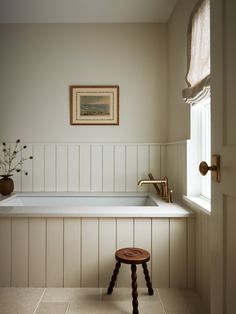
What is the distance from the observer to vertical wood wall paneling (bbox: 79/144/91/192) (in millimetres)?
2820

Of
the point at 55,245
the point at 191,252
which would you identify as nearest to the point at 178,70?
the point at 191,252

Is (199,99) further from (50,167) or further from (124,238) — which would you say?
(50,167)

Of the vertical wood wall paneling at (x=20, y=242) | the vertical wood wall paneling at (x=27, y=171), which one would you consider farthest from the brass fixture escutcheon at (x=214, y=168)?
the vertical wood wall paneling at (x=27, y=171)

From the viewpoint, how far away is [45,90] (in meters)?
2.83

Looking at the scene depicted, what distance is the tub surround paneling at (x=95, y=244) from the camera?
184 cm

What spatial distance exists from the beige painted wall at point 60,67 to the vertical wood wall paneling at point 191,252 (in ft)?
4.74

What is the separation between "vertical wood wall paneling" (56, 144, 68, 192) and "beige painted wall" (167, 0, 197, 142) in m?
1.17

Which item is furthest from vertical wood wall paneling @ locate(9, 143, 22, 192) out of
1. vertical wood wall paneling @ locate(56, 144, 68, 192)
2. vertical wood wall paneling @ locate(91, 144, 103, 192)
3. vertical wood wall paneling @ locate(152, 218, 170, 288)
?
vertical wood wall paneling @ locate(152, 218, 170, 288)

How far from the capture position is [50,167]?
2.82m

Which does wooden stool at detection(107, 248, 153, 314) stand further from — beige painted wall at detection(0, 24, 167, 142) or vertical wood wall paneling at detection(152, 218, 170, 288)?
beige painted wall at detection(0, 24, 167, 142)

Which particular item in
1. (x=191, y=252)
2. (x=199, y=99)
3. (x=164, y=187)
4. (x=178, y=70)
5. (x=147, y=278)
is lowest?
(x=147, y=278)

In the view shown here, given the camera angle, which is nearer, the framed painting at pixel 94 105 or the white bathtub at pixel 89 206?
the white bathtub at pixel 89 206

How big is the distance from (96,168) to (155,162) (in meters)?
0.66

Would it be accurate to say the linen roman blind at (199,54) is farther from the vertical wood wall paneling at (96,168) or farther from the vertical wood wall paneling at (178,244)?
the vertical wood wall paneling at (96,168)
